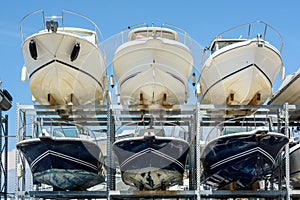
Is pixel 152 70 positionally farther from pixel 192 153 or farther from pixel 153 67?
pixel 192 153

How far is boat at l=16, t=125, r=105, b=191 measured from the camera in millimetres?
11328

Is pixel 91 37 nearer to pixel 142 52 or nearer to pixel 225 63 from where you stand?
pixel 142 52

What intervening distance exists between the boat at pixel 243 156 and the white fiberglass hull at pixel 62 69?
2767 mm

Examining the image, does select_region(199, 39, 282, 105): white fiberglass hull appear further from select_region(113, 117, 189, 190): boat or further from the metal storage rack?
select_region(113, 117, 189, 190): boat

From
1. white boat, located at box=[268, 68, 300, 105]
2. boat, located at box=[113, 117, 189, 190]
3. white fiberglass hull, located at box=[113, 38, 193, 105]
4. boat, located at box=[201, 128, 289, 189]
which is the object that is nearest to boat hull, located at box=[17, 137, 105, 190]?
boat, located at box=[113, 117, 189, 190]

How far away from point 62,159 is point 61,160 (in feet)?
0.08

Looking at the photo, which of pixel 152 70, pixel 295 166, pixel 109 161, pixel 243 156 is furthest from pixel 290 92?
pixel 109 161

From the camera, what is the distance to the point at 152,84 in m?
12.2

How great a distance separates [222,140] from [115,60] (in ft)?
9.39

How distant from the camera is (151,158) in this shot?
36.8 feet

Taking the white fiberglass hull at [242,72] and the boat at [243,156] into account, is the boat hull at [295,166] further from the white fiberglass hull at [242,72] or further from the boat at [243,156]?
the white fiberglass hull at [242,72]

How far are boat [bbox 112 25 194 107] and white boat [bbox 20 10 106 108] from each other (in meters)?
0.59

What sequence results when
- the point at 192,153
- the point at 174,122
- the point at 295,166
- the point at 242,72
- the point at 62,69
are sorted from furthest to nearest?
1. the point at 174,122
2. the point at 192,153
3. the point at 295,166
4. the point at 242,72
5. the point at 62,69

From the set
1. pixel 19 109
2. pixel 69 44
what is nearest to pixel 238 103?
pixel 69 44
